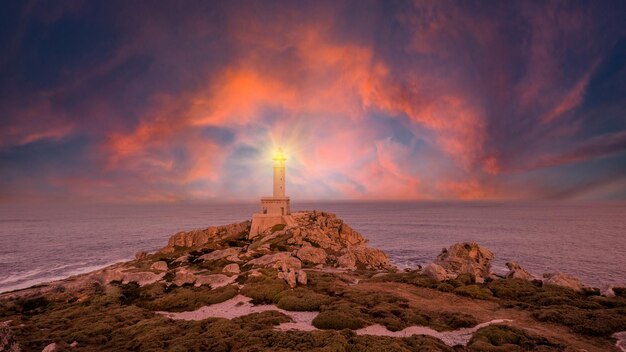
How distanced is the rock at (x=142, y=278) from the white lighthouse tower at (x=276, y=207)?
90.0 feet

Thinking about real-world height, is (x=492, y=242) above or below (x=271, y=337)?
below

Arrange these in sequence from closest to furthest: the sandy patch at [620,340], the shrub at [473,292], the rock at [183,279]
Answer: the sandy patch at [620,340], the shrub at [473,292], the rock at [183,279]

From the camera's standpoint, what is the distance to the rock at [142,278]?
3862 cm

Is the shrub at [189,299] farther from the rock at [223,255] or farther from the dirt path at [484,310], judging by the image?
the rock at [223,255]

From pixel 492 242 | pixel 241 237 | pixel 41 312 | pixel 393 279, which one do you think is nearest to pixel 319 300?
pixel 393 279

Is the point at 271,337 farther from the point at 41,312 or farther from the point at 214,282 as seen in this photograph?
the point at 41,312

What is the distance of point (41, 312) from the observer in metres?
31.1

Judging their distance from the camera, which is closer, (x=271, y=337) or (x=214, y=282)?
(x=271, y=337)

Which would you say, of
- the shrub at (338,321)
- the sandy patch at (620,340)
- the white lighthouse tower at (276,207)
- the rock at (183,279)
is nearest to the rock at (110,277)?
the rock at (183,279)

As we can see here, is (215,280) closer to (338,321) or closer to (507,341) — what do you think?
(338,321)

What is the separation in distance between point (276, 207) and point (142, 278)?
34.2m

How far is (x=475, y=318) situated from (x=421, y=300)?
576 centimetres

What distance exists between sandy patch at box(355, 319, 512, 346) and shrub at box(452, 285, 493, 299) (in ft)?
25.5

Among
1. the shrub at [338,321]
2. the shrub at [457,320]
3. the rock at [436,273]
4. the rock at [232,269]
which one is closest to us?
the shrub at [338,321]
